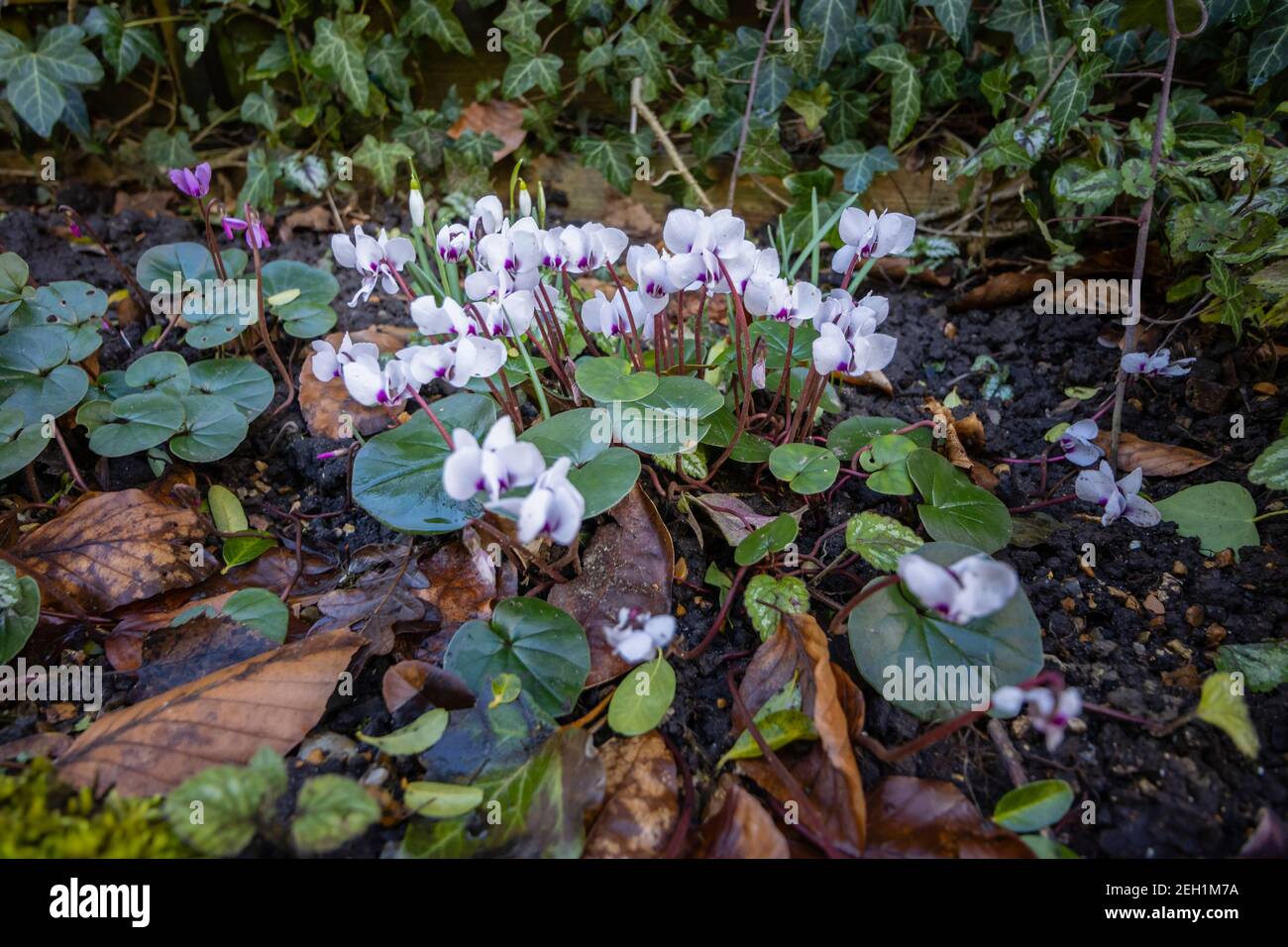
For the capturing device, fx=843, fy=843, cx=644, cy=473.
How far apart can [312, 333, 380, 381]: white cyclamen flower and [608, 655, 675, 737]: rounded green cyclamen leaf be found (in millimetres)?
653

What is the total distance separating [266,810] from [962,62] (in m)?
2.67

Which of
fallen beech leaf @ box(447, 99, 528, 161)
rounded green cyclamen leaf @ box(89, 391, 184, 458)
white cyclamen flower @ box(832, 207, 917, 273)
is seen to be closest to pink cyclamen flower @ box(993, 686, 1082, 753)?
white cyclamen flower @ box(832, 207, 917, 273)

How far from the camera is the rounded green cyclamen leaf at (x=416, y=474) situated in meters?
1.46

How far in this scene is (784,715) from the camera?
50.5 inches

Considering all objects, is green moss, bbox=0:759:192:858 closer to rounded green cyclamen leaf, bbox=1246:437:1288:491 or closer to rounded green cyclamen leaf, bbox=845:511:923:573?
rounded green cyclamen leaf, bbox=845:511:923:573

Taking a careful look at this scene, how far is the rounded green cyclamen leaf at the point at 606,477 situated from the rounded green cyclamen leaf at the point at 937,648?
0.42m

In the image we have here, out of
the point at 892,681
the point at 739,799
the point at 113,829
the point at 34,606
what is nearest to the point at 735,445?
the point at 892,681

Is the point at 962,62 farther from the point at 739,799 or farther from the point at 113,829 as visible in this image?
the point at 113,829

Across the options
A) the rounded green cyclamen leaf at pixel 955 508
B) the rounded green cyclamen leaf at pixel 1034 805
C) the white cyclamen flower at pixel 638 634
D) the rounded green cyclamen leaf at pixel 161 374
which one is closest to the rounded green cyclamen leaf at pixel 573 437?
the white cyclamen flower at pixel 638 634

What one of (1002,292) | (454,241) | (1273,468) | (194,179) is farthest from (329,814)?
(1002,292)

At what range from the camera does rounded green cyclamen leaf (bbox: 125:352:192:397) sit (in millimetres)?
1889

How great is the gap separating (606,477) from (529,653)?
1.02 feet

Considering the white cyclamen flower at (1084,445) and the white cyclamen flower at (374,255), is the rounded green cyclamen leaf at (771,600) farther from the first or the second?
the white cyclamen flower at (374,255)

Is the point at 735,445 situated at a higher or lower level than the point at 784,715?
higher
